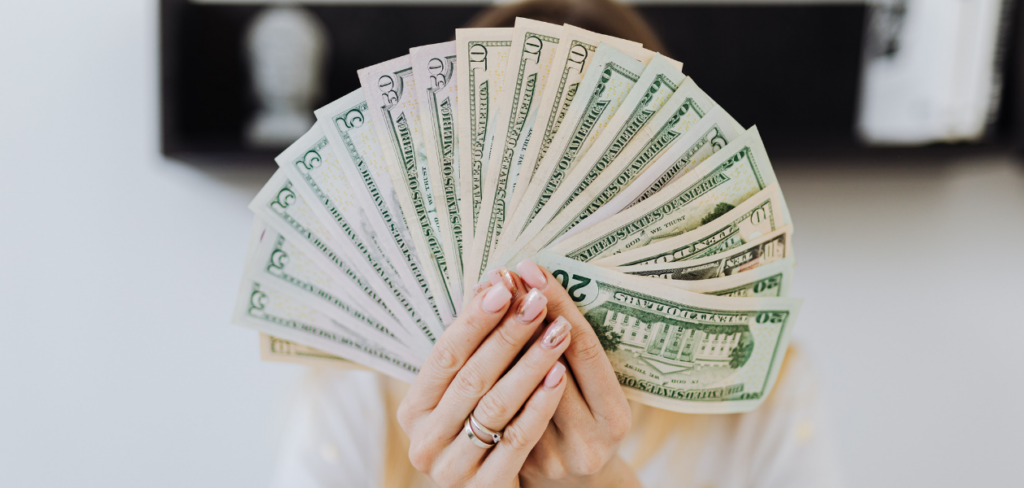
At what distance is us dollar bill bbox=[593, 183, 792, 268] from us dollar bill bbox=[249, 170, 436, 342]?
19 centimetres

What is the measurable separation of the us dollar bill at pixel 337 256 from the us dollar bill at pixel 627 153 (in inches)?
5.4

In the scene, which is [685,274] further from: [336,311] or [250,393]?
[250,393]

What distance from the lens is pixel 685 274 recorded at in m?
0.50

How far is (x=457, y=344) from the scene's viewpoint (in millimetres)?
461

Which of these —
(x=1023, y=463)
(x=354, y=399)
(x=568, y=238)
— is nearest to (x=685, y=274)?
(x=568, y=238)

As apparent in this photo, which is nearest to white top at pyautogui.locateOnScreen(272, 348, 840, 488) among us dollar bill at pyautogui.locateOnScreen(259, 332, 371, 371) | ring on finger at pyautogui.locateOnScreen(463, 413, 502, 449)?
us dollar bill at pyautogui.locateOnScreen(259, 332, 371, 371)

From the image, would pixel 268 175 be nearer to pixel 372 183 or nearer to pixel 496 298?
pixel 372 183

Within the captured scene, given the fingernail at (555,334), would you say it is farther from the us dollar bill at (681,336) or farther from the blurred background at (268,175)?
the blurred background at (268,175)

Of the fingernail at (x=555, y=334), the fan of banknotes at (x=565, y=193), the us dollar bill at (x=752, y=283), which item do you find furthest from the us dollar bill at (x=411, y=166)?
the us dollar bill at (x=752, y=283)

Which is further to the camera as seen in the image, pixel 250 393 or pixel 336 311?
pixel 250 393

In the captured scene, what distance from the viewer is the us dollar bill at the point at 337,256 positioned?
52cm

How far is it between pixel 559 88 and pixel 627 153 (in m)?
0.09

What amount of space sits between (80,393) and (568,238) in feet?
3.95

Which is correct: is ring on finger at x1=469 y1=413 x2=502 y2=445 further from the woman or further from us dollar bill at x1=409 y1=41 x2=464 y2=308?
us dollar bill at x1=409 y1=41 x2=464 y2=308
